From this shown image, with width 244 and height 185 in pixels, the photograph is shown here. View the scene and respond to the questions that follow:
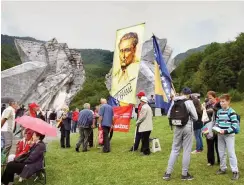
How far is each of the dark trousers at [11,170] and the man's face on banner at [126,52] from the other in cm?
670

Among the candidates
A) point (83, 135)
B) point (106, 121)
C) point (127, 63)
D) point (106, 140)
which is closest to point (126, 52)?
point (127, 63)

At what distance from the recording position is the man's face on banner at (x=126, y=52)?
13023mm

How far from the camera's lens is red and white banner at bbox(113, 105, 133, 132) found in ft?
42.9

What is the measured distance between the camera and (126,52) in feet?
43.1

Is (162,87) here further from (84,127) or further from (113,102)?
(84,127)

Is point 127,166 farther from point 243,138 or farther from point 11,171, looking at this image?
point 243,138

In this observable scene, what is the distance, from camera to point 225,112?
814 centimetres

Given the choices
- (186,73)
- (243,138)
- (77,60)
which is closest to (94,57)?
(186,73)

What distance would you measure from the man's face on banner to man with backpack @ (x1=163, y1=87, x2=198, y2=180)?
5162mm

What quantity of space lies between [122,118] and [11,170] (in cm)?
639

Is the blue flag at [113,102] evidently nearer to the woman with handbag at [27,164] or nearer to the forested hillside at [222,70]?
the woman with handbag at [27,164]

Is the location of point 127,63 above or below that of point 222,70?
below

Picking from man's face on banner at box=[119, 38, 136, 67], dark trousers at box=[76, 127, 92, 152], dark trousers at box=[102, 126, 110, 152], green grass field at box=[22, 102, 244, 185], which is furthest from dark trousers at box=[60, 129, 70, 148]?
man's face on banner at box=[119, 38, 136, 67]

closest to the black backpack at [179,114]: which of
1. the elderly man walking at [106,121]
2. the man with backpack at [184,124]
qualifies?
the man with backpack at [184,124]
